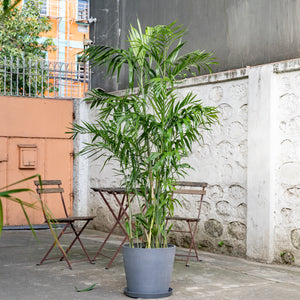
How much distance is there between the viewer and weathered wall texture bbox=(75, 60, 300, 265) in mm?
6312

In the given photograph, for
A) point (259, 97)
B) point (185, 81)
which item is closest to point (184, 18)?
point (185, 81)

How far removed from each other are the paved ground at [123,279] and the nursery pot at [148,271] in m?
0.13

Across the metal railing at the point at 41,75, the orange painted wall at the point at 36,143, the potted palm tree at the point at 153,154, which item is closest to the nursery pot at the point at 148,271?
the potted palm tree at the point at 153,154

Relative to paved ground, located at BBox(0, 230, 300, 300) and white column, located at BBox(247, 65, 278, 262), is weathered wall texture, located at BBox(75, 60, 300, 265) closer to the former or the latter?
white column, located at BBox(247, 65, 278, 262)

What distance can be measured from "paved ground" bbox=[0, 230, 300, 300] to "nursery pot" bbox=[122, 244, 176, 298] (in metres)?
0.13

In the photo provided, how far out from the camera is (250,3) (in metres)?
7.04

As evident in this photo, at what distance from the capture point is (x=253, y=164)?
21.8ft

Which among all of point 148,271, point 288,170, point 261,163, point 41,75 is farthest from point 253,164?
point 41,75

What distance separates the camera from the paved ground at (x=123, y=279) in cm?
483

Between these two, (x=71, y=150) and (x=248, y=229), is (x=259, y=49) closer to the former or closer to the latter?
(x=248, y=229)

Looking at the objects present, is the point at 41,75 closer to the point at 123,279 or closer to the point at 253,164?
the point at 253,164

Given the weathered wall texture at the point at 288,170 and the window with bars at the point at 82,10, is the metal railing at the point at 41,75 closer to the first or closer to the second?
the weathered wall texture at the point at 288,170

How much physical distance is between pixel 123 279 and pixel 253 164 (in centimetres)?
222

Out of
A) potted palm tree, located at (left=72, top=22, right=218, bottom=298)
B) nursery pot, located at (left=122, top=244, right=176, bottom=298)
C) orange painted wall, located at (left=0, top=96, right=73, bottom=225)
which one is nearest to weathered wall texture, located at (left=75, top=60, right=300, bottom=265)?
potted palm tree, located at (left=72, top=22, right=218, bottom=298)
